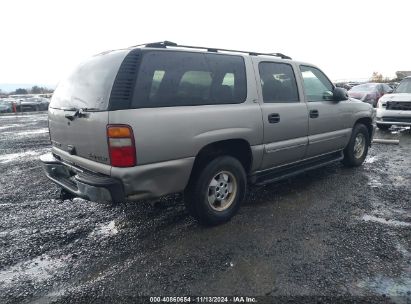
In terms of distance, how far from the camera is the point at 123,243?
11.0ft

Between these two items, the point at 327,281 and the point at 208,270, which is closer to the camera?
the point at 327,281

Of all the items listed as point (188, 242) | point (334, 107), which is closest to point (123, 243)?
point (188, 242)

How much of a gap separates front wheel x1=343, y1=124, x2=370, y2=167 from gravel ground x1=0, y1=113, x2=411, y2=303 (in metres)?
0.87

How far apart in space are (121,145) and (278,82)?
241cm

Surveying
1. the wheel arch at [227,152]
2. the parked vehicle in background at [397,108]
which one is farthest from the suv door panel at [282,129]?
the parked vehicle in background at [397,108]

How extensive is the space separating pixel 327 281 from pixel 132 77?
2.45m

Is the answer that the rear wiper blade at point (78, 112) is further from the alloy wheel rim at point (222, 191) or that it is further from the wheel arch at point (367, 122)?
the wheel arch at point (367, 122)

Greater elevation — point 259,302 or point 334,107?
point 334,107

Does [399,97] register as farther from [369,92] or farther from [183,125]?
[183,125]

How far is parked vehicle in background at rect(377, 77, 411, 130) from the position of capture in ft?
30.9

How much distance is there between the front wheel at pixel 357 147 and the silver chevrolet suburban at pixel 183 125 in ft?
4.61

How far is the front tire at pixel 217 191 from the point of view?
342 centimetres

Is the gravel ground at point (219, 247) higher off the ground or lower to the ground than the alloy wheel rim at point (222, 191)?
lower

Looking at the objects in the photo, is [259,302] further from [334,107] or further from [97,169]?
[334,107]
